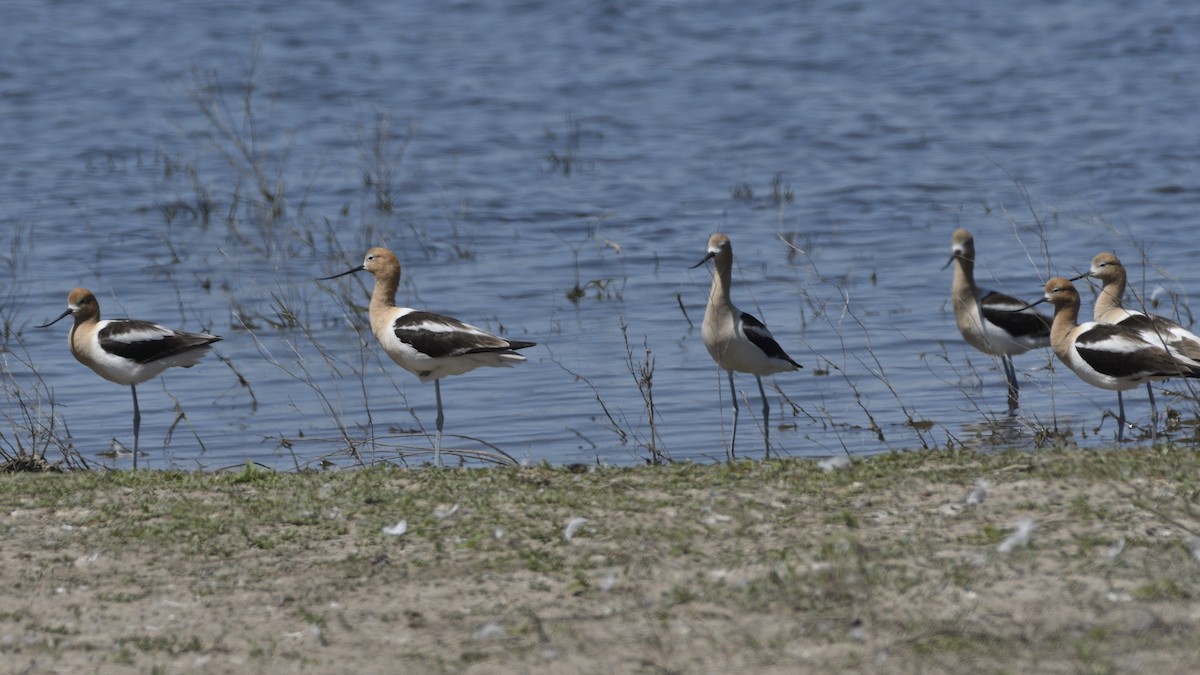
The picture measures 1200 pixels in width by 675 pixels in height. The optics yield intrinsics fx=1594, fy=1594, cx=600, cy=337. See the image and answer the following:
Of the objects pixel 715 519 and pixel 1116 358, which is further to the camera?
pixel 1116 358

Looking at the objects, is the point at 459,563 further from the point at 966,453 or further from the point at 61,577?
the point at 966,453

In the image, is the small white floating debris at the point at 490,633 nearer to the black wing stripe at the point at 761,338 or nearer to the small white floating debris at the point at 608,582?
the small white floating debris at the point at 608,582

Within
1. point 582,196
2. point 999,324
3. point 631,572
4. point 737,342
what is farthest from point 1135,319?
point 582,196

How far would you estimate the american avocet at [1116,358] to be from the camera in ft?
32.0

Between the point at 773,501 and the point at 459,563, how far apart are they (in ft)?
4.90

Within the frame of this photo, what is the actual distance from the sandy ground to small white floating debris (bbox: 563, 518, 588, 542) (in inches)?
0.6

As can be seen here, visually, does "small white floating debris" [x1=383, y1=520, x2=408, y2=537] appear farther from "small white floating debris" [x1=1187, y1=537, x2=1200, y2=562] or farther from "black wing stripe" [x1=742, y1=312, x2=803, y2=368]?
"black wing stripe" [x1=742, y1=312, x2=803, y2=368]

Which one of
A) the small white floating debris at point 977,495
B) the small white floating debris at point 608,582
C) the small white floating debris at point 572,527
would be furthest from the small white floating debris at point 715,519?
the small white floating debris at point 977,495

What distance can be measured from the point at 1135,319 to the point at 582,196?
31.6ft

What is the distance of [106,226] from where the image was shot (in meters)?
17.9

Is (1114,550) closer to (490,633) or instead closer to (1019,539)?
(1019,539)

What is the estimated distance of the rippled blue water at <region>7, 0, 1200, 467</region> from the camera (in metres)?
11.7

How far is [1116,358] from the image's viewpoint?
9.91 metres

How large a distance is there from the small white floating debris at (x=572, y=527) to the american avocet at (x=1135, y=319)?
3.87 m
